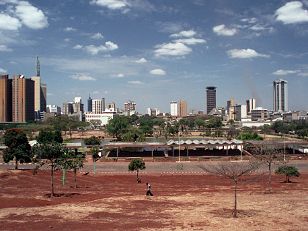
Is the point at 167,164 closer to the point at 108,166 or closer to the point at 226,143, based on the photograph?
the point at 108,166

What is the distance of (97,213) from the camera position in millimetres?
27516

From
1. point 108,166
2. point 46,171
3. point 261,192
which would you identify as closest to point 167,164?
point 108,166

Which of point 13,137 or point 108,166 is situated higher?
point 13,137

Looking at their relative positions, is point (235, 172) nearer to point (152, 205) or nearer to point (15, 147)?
point (152, 205)

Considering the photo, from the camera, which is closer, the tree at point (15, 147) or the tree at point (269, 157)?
the tree at point (269, 157)

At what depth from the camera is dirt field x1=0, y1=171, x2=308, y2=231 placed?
24219mm

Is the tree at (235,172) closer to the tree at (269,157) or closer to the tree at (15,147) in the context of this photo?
the tree at (269,157)

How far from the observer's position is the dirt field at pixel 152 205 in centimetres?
2422

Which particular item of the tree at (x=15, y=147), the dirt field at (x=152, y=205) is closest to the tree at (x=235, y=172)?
the dirt field at (x=152, y=205)

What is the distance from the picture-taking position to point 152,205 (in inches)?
1209

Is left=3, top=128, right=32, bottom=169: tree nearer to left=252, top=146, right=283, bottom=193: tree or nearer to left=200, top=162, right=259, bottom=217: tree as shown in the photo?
left=200, top=162, right=259, bottom=217: tree

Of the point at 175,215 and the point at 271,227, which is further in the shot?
the point at 175,215

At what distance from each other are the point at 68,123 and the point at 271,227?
5509 inches

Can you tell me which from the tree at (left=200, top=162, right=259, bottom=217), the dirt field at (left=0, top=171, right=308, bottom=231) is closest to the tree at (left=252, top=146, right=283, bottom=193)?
the dirt field at (left=0, top=171, right=308, bottom=231)
